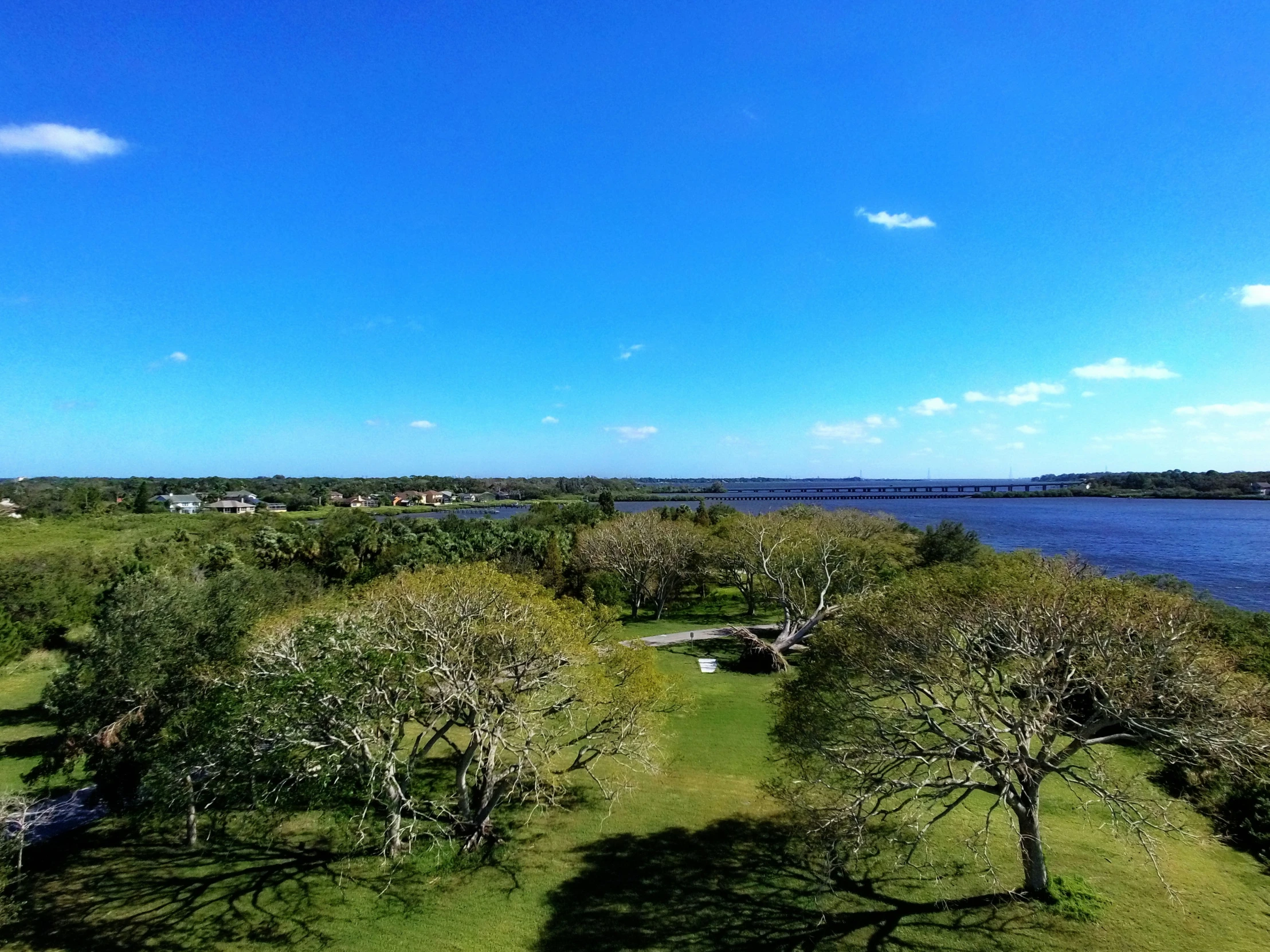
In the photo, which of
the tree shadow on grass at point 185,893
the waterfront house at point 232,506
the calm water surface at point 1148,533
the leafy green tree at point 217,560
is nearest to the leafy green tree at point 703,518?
the calm water surface at point 1148,533

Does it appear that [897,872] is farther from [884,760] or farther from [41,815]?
[41,815]

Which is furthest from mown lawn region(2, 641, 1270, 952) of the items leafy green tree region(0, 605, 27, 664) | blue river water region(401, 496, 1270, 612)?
blue river water region(401, 496, 1270, 612)

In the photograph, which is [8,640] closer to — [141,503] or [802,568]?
[802,568]

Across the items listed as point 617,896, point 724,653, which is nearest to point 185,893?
point 617,896

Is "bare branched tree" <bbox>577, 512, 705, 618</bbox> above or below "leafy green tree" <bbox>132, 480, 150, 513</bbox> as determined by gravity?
below

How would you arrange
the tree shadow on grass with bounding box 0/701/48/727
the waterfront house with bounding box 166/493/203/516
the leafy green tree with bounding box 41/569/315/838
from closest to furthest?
the leafy green tree with bounding box 41/569/315/838 < the tree shadow on grass with bounding box 0/701/48/727 < the waterfront house with bounding box 166/493/203/516

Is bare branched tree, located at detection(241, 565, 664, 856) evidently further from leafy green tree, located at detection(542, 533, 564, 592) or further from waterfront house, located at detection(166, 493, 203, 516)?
waterfront house, located at detection(166, 493, 203, 516)

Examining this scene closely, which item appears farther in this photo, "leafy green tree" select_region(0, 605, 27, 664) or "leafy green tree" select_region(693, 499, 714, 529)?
"leafy green tree" select_region(693, 499, 714, 529)
